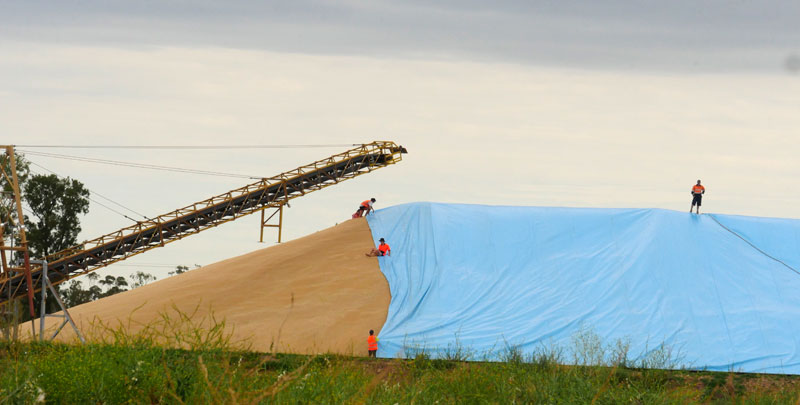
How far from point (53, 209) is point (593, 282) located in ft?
107

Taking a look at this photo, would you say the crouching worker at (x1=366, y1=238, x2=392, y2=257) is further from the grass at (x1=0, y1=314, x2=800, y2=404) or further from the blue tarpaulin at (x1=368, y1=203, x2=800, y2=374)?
the grass at (x1=0, y1=314, x2=800, y2=404)

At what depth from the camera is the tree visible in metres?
46.6

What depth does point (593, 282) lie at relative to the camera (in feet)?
87.4

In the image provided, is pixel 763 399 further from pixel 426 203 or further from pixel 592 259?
pixel 426 203

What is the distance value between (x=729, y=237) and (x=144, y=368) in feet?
77.2

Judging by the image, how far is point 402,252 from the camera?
28.6 metres

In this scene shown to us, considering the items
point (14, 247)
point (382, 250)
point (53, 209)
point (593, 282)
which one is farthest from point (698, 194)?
point (53, 209)

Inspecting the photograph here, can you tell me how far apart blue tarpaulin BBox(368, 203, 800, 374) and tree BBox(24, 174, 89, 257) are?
2329 centimetres

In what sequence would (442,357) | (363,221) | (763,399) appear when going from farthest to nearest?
1. (363,221)
2. (442,357)
3. (763,399)

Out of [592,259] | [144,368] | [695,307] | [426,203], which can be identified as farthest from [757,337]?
[144,368]

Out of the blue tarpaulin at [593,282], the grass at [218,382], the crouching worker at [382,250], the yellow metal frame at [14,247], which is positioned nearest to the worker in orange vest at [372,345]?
the blue tarpaulin at [593,282]

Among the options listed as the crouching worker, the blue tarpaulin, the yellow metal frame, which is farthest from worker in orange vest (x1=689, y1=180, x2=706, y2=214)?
the yellow metal frame

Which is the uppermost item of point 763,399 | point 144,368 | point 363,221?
point 363,221

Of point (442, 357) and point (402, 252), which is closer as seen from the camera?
point (442, 357)
